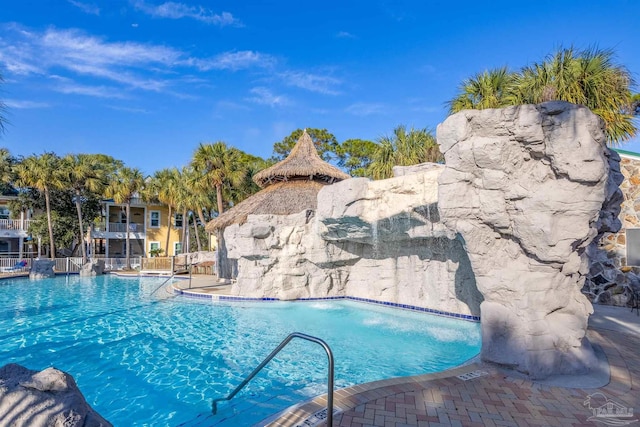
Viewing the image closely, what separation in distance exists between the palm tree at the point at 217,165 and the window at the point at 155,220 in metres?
13.2

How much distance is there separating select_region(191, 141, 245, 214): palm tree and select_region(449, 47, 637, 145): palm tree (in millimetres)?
16621

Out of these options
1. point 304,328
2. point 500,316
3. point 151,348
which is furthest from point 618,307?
point 151,348

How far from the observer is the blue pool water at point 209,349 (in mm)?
5242

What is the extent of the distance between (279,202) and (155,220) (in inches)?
891

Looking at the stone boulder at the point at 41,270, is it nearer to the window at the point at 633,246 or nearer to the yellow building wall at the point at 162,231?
the yellow building wall at the point at 162,231

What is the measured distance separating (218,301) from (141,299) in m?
3.34

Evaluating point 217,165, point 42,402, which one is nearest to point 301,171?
point 217,165

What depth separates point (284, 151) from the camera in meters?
32.7

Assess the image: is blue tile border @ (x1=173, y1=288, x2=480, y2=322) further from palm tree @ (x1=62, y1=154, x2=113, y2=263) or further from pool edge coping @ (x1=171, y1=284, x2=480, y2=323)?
palm tree @ (x1=62, y1=154, x2=113, y2=263)

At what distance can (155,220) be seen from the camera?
33.8 metres

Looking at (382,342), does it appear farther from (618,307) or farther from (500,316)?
(618,307)

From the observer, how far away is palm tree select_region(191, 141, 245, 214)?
22.6 m

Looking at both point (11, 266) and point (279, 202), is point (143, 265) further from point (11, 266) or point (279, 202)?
point (279, 202)

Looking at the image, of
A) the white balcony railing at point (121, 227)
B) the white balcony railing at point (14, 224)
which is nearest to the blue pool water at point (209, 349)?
the white balcony railing at point (14, 224)
